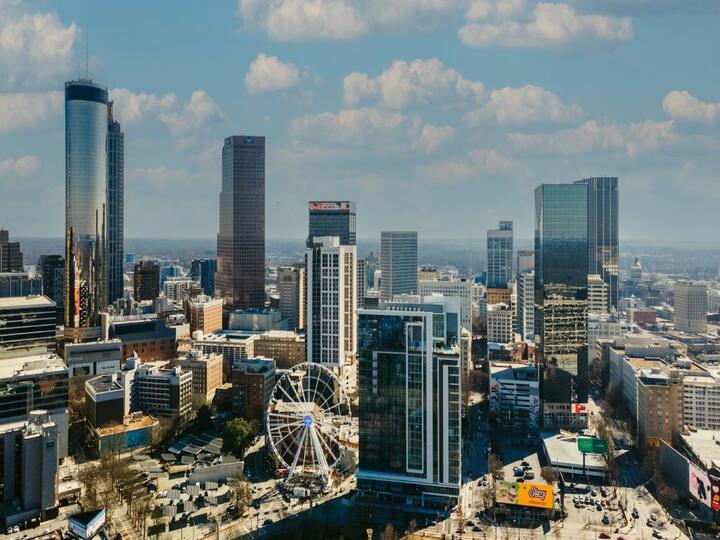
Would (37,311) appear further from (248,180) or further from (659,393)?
(248,180)

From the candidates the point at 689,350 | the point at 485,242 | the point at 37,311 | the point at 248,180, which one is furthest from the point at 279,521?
the point at 485,242

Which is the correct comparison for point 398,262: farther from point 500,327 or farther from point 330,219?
point 500,327

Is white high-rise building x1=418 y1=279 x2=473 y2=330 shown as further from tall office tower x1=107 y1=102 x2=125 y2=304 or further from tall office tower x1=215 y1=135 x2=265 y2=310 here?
tall office tower x1=107 y1=102 x2=125 y2=304

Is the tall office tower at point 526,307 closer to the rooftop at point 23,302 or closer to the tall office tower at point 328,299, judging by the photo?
the tall office tower at point 328,299

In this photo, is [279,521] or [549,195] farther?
[549,195]

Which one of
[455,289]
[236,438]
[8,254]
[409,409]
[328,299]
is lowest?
[236,438]

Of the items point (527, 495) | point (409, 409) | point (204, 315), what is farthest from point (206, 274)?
point (527, 495)

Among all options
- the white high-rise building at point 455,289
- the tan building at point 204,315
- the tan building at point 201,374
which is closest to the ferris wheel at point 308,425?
the tan building at point 201,374
